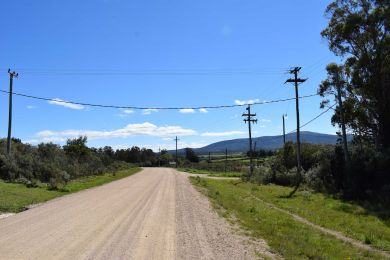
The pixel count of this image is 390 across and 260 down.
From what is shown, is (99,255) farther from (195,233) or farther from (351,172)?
(351,172)

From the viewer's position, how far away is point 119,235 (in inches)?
477

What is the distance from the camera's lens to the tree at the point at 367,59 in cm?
3106

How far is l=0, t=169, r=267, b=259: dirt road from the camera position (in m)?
9.74

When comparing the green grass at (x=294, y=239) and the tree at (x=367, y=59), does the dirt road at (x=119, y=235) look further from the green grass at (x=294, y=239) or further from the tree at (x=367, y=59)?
the tree at (x=367, y=59)

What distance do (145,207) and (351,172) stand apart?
1488 cm

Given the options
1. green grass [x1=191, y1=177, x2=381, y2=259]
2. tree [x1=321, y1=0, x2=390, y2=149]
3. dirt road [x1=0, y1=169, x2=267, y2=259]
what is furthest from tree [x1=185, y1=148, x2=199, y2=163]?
green grass [x1=191, y1=177, x2=381, y2=259]

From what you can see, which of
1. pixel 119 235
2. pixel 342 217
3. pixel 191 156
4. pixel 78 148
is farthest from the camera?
pixel 191 156

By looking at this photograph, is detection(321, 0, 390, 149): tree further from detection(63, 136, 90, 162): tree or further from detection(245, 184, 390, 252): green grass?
detection(63, 136, 90, 162): tree

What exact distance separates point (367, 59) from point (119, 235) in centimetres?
2478

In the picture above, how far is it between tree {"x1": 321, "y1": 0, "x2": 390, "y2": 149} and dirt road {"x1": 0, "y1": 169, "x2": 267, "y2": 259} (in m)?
18.5

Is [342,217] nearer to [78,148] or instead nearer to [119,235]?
[119,235]

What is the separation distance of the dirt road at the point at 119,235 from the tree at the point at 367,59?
18.5m

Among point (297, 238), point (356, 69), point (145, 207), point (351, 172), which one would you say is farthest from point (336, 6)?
point (297, 238)

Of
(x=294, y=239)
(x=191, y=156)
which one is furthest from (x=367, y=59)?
(x=191, y=156)
